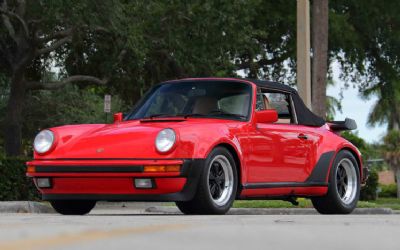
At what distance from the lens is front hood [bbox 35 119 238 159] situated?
9.49 meters

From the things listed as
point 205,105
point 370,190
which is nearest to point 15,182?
point 205,105

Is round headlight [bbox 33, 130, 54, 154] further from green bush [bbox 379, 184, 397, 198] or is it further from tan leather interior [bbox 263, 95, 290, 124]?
green bush [bbox 379, 184, 397, 198]

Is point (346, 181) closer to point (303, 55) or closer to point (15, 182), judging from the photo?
point (303, 55)

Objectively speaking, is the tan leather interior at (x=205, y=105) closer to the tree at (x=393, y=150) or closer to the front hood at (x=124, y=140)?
the front hood at (x=124, y=140)

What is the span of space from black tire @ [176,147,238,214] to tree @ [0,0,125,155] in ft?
39.1

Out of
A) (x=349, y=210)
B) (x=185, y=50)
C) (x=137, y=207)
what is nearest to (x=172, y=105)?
(x=349, y=210)

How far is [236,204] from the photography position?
664 inches

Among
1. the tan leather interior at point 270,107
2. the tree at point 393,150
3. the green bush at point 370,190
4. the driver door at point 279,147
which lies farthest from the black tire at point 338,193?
the tree at point 393,150

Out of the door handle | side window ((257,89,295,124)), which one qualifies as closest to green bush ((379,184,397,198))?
side window ((257,89,295,124))

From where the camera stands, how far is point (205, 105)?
10.6 metres
